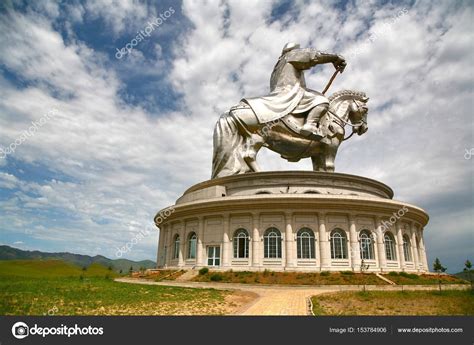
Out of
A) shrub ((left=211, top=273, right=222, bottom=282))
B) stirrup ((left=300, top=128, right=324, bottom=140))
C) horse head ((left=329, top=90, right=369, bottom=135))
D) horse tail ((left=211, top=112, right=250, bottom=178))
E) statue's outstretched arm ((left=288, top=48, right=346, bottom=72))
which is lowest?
shrub ((left=211, top=273, right=222, bottom=282))

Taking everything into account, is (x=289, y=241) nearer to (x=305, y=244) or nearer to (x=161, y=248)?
(x=305, y=244)

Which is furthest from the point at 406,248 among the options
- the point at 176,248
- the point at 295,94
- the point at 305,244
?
the point at 176,248

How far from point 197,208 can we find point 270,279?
9.60 meters

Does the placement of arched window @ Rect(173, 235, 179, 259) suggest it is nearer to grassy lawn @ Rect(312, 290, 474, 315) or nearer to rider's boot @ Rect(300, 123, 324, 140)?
rider's boot @ Rect(300, 123, 324, 140)

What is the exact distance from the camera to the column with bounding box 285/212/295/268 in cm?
2523

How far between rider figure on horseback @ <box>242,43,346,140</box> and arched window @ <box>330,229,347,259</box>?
1052 centimetres

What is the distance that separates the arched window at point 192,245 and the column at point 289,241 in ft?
28.0

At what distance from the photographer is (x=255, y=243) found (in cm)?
2617

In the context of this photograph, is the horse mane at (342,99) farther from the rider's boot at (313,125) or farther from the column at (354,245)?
the column at (354,245)

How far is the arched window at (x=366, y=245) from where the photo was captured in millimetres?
26562
